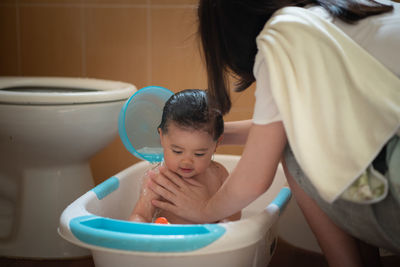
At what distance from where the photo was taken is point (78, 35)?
2.00 m

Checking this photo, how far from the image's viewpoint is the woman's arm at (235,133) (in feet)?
4.18

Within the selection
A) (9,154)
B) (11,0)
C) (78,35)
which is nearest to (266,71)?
(9,154)

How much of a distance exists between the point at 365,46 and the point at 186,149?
0.47m

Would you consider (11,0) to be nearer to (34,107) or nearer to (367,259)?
(34,107)

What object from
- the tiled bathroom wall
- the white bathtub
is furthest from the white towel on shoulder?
the tiled bathroom wall

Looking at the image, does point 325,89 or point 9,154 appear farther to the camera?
point 9,154

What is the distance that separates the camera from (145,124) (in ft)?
4.33

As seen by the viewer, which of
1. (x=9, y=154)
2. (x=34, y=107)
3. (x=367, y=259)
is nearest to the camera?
(x=367, y=259)

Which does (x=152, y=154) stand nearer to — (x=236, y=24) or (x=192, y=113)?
(x=192, y=113)

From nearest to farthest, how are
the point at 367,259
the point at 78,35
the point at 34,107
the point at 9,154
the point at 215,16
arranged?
1. the point at 215,16
2. the point at 367,259
3. the point at 34,107
4. the point at 9,154
5. the point at 78,35

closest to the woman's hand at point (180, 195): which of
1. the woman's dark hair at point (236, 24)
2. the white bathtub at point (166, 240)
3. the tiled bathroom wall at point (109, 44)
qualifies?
the white bathtub at point (166, 240)

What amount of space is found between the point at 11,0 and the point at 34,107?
3.13ft

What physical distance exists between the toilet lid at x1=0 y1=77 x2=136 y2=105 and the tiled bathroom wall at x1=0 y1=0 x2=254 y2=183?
1.22 feet

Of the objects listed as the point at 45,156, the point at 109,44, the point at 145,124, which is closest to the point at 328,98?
the point at 145,124
